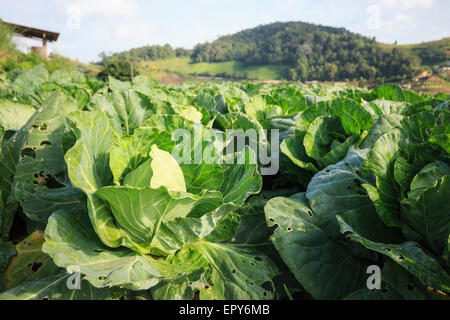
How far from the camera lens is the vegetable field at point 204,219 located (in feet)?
3.88

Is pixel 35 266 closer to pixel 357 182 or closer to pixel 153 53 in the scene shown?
pixel 357 182

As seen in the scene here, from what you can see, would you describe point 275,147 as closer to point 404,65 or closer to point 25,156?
point 25,156

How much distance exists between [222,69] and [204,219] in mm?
112997

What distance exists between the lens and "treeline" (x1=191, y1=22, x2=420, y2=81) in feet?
244

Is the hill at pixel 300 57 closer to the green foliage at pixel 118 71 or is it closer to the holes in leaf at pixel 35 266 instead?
the green foliage at pixel 118 71

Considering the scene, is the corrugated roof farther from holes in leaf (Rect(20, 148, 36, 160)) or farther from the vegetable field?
the vegetable field

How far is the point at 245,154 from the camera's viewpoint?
4.97ft

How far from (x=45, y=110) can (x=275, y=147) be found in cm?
161

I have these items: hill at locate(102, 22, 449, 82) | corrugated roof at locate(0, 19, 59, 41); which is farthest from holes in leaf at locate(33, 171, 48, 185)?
hill at locate(102, 22, 449, 82)

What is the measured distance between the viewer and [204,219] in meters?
1.27

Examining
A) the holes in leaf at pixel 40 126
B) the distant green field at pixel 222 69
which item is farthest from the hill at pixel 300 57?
the holes in leaf at pixel 40 126

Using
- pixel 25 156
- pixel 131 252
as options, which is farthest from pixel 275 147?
pixel 25 156

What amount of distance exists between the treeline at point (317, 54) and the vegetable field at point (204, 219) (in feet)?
251

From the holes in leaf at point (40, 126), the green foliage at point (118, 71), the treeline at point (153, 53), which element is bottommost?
the holes in leaf at point (40, 126)
